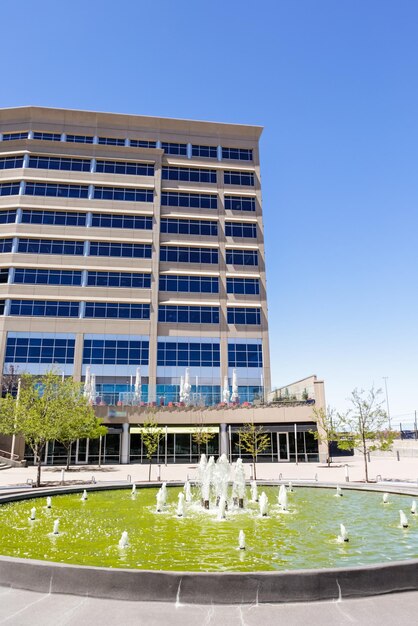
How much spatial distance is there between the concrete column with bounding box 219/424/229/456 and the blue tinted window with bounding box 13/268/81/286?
2433cm

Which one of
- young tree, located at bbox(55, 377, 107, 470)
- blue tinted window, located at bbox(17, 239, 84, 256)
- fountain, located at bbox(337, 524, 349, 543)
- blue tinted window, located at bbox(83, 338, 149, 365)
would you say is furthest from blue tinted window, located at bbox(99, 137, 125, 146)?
fountain, located at bbox(337, 524, 349, 543)

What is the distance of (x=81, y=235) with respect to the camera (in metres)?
56.6

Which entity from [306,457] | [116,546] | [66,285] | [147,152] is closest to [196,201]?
[147,152]

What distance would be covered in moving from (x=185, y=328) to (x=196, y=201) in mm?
17228

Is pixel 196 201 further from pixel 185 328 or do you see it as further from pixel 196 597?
pixel 196 597

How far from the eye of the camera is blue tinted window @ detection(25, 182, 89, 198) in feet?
189

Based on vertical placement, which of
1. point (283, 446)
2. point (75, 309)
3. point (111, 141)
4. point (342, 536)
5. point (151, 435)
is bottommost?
point (342, 536)

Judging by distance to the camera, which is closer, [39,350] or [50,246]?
[39,350]

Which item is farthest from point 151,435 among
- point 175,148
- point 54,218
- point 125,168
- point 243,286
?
point 175,148

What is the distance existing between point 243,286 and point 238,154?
62.1ft

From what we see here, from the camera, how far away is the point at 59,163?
59.1 metres

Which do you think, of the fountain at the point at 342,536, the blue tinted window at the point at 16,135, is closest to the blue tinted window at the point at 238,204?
the blue tinted window at the point at 16,135

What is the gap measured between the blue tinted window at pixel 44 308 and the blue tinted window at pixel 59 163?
17604mm

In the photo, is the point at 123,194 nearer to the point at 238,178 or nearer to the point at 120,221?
the point at 120,221
